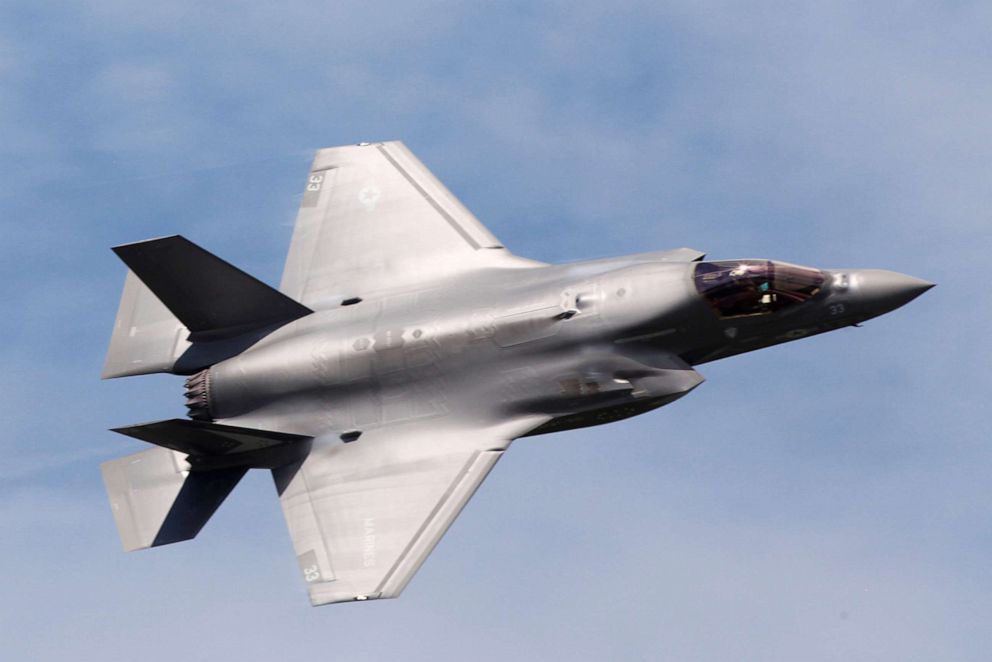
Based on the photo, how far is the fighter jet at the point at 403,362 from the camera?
28.6 metres

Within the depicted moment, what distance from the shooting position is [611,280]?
94.9 feet

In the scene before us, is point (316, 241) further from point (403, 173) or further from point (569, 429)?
point (569, 429)

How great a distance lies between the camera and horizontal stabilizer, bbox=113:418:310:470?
93.9 feet

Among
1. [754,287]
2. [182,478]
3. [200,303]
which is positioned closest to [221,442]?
[182,478]

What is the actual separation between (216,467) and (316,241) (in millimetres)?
4607

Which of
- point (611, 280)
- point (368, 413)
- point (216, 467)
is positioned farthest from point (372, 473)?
point (611, 280)

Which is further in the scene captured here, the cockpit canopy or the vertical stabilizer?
the vertical stabilizer

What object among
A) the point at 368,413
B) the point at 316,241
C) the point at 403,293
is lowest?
the point at 368,413

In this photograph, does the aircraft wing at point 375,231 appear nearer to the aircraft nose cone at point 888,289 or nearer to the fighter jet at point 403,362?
the fighter jet at point 403,362

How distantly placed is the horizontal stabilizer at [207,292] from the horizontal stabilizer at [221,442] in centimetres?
210

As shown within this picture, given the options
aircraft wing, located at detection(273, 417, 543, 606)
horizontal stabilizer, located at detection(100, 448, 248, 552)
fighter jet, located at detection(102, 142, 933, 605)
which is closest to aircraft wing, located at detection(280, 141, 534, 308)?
fighter jet, located at detection(102, 142, 933, 605)

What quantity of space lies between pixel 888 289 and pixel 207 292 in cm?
1103

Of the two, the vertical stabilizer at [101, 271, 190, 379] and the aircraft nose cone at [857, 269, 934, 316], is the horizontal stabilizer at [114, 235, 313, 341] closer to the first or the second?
the vertical stabilizer at [101, 271, 190, 379]

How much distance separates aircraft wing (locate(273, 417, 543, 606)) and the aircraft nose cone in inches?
214
